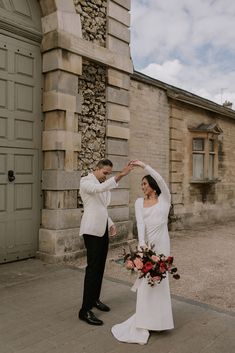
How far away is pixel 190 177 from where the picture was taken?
11.5m

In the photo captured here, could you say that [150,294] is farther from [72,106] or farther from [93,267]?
[72,106]

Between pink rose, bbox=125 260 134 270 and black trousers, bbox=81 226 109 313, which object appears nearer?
pink rose, bbox=125 260 134 270

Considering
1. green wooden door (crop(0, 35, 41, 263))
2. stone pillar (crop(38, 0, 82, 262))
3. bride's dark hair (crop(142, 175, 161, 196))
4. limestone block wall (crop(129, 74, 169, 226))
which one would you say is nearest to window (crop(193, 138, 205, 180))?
limestone block wall (crop(129, 74, 169, 226))

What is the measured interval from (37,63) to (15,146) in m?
1.74

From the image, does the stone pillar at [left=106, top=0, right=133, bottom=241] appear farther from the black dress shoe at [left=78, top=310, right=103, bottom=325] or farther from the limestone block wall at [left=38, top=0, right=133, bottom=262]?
the black dress shoe at [left=78, top=310, right=103, bottom=325]

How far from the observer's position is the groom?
4.00m

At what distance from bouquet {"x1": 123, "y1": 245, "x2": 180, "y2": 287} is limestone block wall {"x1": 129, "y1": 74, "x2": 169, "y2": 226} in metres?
5.76

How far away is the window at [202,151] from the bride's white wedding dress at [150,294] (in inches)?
319

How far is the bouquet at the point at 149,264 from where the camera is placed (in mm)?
3457

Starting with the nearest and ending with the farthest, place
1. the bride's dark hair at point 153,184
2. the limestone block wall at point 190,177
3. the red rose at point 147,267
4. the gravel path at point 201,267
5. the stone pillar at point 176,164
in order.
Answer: the red rose at point 147,267, the bride's dark hair at point 153,184, the gravel path at point 201,267, the stone pillar at point 176,164, the limestone block wall at point 190,177

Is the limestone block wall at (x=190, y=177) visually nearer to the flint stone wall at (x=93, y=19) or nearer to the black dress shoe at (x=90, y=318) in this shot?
the flint stone wall at (x=93, y=19)

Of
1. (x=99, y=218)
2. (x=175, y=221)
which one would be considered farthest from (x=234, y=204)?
(x=99, y=218)

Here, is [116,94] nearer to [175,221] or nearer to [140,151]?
[140,151]

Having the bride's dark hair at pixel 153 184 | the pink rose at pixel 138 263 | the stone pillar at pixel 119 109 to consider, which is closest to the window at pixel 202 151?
the stone pillar at pixel 119 109
